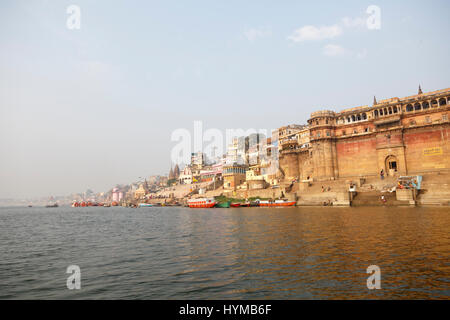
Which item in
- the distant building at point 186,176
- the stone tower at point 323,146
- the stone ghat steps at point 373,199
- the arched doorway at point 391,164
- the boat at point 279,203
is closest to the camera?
the stone ghat steps at point 373,199

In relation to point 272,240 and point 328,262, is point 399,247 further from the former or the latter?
point 272,240

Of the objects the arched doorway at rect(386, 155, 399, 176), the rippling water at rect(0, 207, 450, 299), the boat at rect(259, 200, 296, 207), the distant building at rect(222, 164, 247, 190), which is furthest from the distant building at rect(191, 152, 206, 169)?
the rippling water at rect(0, 207, 450, 299)

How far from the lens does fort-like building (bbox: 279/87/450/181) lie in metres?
50.8

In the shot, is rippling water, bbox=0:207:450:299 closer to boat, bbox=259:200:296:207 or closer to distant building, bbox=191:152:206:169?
boat, bbox=259:200:296:207

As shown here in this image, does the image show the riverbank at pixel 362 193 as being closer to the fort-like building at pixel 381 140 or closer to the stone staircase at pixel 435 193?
the stone staircase at pixel 435 193

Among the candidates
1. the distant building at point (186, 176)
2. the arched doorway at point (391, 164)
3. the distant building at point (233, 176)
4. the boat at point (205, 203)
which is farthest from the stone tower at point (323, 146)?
the distant building at point (186, 176)

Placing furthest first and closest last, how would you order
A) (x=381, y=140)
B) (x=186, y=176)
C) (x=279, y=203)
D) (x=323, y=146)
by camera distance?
1. (x=186, y=176)
2. (x=323, y=146)
3. (x=279, y=203)
4. (x=381, y=140)

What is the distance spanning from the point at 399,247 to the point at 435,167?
4460 centimetres

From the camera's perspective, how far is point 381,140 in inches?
2227

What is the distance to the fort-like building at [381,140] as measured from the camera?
50.8 metres

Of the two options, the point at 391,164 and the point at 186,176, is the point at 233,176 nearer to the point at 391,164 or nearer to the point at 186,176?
the point at 391,164

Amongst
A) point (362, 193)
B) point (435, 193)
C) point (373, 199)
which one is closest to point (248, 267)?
point (435, 193)

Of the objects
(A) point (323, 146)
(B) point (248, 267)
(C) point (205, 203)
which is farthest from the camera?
(C) point (205, 203)

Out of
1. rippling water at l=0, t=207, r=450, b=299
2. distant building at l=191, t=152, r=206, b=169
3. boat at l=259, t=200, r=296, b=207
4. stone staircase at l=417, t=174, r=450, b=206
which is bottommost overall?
rippling water at l=0, t=207, r=450, b=299
